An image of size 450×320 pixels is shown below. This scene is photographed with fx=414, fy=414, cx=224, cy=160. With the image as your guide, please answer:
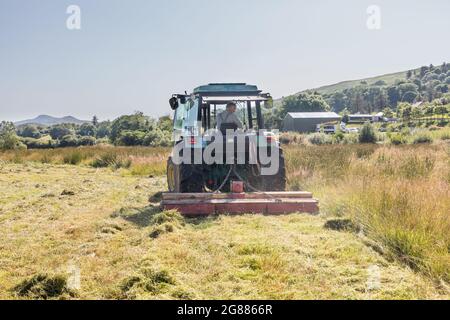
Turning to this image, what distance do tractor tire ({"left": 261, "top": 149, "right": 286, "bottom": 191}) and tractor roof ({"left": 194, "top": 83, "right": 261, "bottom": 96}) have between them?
4.67 feet

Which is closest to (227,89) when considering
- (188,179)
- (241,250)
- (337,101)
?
(188,179)

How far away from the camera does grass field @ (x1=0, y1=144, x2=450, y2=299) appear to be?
3.43 m

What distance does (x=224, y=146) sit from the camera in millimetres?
7348

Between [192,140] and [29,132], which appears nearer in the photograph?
[192,140]

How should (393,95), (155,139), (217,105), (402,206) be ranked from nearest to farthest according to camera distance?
(402,206), (217,105), (155,139), (393,95)

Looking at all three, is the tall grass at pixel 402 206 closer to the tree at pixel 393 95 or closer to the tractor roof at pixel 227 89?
the tractor roof at pixel 227 89

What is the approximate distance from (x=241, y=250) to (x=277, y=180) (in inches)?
135

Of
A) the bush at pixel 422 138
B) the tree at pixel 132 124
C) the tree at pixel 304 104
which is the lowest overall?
the bush at pixel 422 138

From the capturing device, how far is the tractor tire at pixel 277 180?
7.67m

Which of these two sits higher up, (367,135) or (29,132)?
(29,132)

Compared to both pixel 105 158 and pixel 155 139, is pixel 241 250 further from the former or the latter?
pixel 155 139

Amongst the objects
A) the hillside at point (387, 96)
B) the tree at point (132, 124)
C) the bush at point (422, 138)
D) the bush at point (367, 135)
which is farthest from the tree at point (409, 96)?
the bush at point (422, 138)

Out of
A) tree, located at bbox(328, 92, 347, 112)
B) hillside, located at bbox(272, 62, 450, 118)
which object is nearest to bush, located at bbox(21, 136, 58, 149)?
hillside, located at bbox(272, 62, 450, 118)

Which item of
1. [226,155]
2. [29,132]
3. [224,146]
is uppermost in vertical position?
[29,132]
